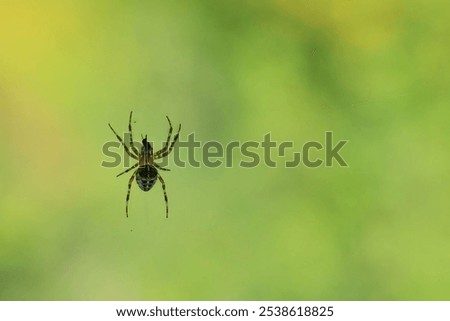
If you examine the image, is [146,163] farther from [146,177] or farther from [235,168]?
[235,168]

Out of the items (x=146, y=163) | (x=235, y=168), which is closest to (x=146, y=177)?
(x=146, y=163)

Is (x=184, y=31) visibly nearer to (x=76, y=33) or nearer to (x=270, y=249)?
(x=76, y=33)

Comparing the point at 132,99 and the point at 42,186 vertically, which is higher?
the point at 132,99

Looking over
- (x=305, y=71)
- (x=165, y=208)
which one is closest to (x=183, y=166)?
(x=165, y=208)
